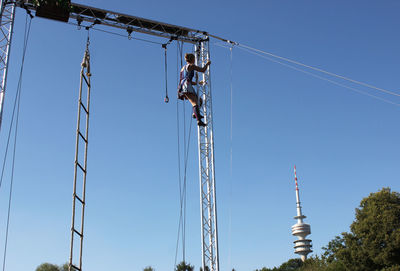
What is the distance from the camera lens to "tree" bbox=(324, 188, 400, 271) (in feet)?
60.5

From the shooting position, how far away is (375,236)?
19.1 meters

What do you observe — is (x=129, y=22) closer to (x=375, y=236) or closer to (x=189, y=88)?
(x=189, y=88)

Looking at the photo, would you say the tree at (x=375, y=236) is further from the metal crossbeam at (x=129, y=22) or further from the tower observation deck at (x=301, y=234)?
the tower observation deck at (x=301, y=234)

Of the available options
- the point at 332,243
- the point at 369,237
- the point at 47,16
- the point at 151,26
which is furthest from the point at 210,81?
the point at 332,243

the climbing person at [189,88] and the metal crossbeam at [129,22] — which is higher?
the metal crossbeam at [129,22]

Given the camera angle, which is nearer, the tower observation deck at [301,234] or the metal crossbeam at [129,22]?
the metal crossbeam at [129,22]

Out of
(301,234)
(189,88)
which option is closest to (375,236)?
(189,88)

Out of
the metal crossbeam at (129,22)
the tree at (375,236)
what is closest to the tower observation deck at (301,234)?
the tree at (375,236)

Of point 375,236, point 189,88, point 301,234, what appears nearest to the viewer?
point 189,88

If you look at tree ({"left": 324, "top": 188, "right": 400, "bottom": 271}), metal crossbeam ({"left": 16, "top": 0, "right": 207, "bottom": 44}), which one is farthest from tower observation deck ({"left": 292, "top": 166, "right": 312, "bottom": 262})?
metal crossbeam ({"left": 16, "top": 0, "right": 207, "bottom": 44})

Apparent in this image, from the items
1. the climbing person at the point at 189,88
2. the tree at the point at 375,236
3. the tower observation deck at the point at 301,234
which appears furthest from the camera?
the tower observation deck at the point at 301,234

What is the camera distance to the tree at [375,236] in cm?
1845

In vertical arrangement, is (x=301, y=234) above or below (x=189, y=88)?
above

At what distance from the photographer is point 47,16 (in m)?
10.4
